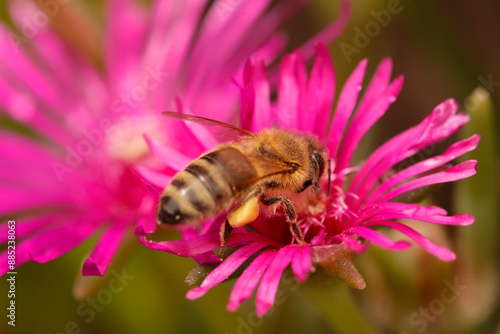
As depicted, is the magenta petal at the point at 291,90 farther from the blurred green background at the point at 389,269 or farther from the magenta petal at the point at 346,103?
the blurred green background at the point at 389,269

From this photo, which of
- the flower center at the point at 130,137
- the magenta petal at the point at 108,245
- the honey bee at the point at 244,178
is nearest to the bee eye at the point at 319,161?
the honey bee at the point at 244,178

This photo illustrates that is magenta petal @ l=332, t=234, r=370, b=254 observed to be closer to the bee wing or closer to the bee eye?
the bee eye

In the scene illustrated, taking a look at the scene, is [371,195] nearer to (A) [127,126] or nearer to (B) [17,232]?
(B) [17,232]

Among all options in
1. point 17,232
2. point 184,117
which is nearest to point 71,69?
point 17,232

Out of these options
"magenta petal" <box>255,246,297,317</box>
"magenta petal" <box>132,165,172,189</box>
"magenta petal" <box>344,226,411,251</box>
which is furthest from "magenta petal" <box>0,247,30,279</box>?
"magenta petal" <box>344,226,411,251</box>

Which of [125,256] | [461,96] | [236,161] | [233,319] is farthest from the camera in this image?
[461,96]

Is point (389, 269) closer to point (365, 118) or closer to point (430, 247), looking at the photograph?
point (365, 118)

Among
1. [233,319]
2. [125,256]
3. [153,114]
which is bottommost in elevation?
[233,319]
